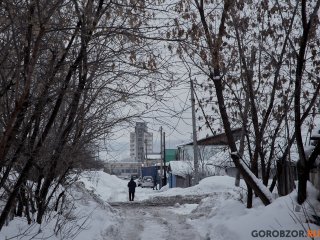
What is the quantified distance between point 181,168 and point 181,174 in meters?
1.51

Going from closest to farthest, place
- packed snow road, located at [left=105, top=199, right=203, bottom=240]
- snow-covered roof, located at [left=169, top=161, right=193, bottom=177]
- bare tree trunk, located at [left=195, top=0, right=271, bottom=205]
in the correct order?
bare tree trunk, located at [left=195, top=0, right=271, bottom=205]
packed snow road, located at [left=105, top=199, right=203, bottom=240]
snow-covered roof, located at [left=169, top=161, right=193, bottom=177]

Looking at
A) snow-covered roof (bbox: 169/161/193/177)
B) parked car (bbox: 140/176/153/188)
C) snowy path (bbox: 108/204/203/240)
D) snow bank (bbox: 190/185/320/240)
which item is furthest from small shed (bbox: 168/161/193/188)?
snow bank (bbox: 190/185/320/240)

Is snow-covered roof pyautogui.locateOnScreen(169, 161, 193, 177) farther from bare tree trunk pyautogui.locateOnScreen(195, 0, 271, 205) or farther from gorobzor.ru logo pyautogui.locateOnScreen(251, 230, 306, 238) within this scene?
gorobzor.ru logo pyautogui.locateOnScreen(251, 230, 306, 238)

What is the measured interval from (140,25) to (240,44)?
20.6 feet

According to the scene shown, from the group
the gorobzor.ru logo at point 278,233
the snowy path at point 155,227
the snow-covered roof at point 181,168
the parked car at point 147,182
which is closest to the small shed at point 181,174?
the snow-covered roof at point 181,168

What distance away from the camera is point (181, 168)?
49.9 metres

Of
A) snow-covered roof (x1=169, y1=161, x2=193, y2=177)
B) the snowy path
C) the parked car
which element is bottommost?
the snowy path

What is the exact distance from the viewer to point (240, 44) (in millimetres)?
11906

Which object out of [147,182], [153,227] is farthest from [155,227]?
[147,182]

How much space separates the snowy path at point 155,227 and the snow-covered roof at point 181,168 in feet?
90.0

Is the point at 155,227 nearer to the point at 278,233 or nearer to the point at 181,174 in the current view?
the point at 278,233

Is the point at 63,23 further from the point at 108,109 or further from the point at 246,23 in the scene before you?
the point at 246,23

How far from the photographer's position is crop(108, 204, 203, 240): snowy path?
43.1 ft

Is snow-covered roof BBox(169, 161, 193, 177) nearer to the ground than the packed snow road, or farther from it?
farther from it
